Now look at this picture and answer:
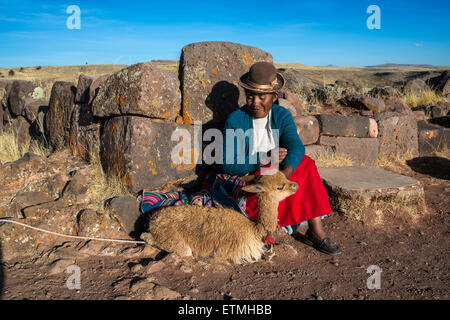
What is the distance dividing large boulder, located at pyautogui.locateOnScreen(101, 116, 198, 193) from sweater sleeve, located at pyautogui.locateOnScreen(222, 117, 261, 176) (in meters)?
0.81

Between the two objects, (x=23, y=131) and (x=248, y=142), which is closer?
(x=248, y=142)

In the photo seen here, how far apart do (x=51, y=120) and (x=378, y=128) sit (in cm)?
657

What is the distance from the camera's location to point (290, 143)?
12.1ft

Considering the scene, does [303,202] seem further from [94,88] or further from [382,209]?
[94,88]

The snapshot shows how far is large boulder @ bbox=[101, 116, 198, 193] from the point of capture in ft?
12.5

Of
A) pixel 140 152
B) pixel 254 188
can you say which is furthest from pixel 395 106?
pixel 140 152

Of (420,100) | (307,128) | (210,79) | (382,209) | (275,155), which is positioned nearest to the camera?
(275,155)

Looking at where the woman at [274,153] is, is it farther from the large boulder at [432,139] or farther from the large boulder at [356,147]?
the large boulder at [432,139]

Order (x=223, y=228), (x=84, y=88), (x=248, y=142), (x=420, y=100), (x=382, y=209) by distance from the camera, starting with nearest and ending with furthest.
A: 1. (x=223, y=228)
2. (x=248, y=142)
3. (x=382, y=209)
4. (x=84, y=88)
5. (x=420, y=100)

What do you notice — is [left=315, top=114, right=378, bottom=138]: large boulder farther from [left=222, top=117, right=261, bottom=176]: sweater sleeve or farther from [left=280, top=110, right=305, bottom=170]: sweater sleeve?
[left=222, top=117, right=261, bottom=176]: sweater sleeve

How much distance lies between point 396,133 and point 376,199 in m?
3.09

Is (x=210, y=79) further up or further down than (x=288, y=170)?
further up

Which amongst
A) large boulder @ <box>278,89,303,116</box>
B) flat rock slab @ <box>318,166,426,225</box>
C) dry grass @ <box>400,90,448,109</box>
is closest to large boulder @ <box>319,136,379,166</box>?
large boulder @ <box>278,89,303,116</box>

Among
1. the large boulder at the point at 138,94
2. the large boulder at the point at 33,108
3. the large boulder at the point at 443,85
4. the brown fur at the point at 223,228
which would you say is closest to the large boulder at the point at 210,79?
the large boulder at the point at 138,94
